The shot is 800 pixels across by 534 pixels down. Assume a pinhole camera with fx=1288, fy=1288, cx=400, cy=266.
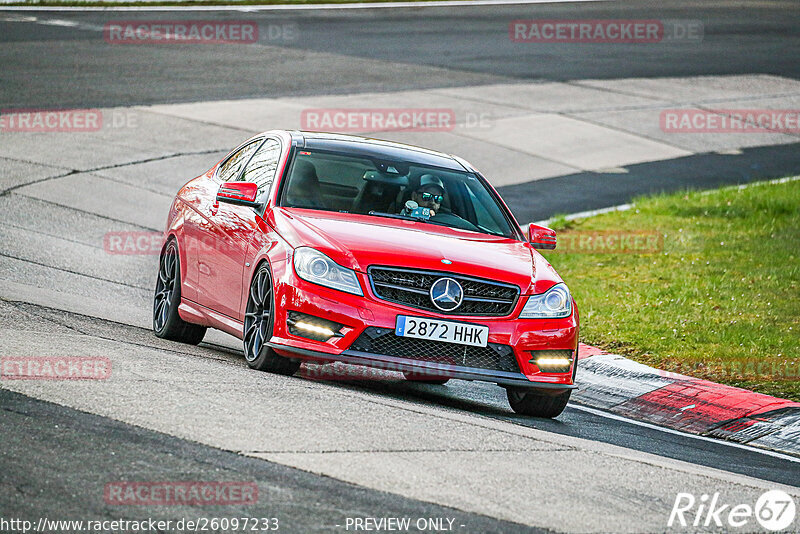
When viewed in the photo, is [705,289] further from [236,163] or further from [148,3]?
[148,3]

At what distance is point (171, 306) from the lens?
10.0 metres

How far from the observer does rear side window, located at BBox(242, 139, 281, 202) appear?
9250 millimetres

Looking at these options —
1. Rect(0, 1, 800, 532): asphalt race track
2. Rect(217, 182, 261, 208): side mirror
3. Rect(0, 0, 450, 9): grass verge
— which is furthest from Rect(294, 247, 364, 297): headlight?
Rect(0, 0, 450, 9): grass verge

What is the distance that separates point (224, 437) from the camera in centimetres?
620

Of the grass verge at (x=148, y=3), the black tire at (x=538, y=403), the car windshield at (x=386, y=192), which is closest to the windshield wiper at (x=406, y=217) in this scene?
the car windshield at (x=386, y=192)

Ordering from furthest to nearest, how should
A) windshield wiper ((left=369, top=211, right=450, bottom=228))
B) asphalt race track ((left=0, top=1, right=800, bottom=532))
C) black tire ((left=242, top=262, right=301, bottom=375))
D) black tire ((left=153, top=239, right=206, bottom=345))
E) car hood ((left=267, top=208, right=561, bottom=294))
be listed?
black tire ((left=153, top=239, right=206, bottom=345)) → windshield wiper ((left=369, top=211, right=450, bottom=228)) → black tire ((left=242, top=262, right=301, bottom=375)) → car hood ((left=267, top=208, right=561, bottom=294)) → asphalt race track ((left=0, top=1, right=800, bottom=532))

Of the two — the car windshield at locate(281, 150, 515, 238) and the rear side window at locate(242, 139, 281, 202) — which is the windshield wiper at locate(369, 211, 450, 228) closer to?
the car windshield at locate(281, 150, 515, 238)

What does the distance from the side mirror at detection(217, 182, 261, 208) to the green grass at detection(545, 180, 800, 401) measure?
3.68 metres

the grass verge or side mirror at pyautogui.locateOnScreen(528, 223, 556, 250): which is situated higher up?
side mirror at pyautogui.locateOnScreen(528, 223, 556, 250)

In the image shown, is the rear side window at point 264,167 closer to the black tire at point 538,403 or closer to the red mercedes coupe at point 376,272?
the red mercedes coupe at point 376,272

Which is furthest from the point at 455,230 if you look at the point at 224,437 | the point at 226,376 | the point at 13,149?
the point at 13,149

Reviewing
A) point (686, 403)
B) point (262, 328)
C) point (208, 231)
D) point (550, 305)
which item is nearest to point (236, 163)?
point (208, 231)

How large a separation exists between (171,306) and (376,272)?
2638 mm

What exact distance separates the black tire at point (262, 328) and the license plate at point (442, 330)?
2.65 feet
